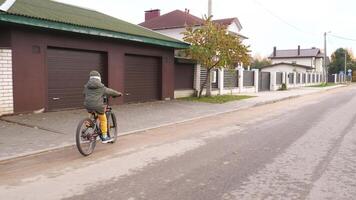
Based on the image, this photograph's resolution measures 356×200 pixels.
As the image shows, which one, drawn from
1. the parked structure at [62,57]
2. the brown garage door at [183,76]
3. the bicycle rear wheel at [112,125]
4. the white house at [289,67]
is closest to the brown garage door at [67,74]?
the parked structure at [62,57]

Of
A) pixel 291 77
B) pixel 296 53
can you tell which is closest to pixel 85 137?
pixel 291 77

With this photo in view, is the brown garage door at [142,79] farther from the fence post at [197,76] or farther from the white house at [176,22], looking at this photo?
the white house at [176,22]

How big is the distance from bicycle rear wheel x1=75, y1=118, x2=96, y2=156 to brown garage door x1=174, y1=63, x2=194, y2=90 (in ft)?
46.6

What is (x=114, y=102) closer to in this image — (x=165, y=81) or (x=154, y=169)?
(x=165, y=81)

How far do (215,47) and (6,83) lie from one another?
11331 mm

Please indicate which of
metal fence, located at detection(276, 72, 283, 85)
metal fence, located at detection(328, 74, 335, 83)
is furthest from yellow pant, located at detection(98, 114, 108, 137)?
metal fence, located at detection(328, 74, 335, 83)

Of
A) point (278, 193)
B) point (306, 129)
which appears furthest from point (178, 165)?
point (306, 129)

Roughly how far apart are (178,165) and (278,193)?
2079mm

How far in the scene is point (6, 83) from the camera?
12.6 meters

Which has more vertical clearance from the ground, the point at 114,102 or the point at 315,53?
the point at 315,53

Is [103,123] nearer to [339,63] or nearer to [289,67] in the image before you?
[289,67]

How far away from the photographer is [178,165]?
7.02m

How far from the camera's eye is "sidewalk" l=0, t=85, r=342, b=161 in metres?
8.81

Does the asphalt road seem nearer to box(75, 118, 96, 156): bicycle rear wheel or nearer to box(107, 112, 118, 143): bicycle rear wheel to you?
box(75, 118, 96, 156): bicycle rear wheel
